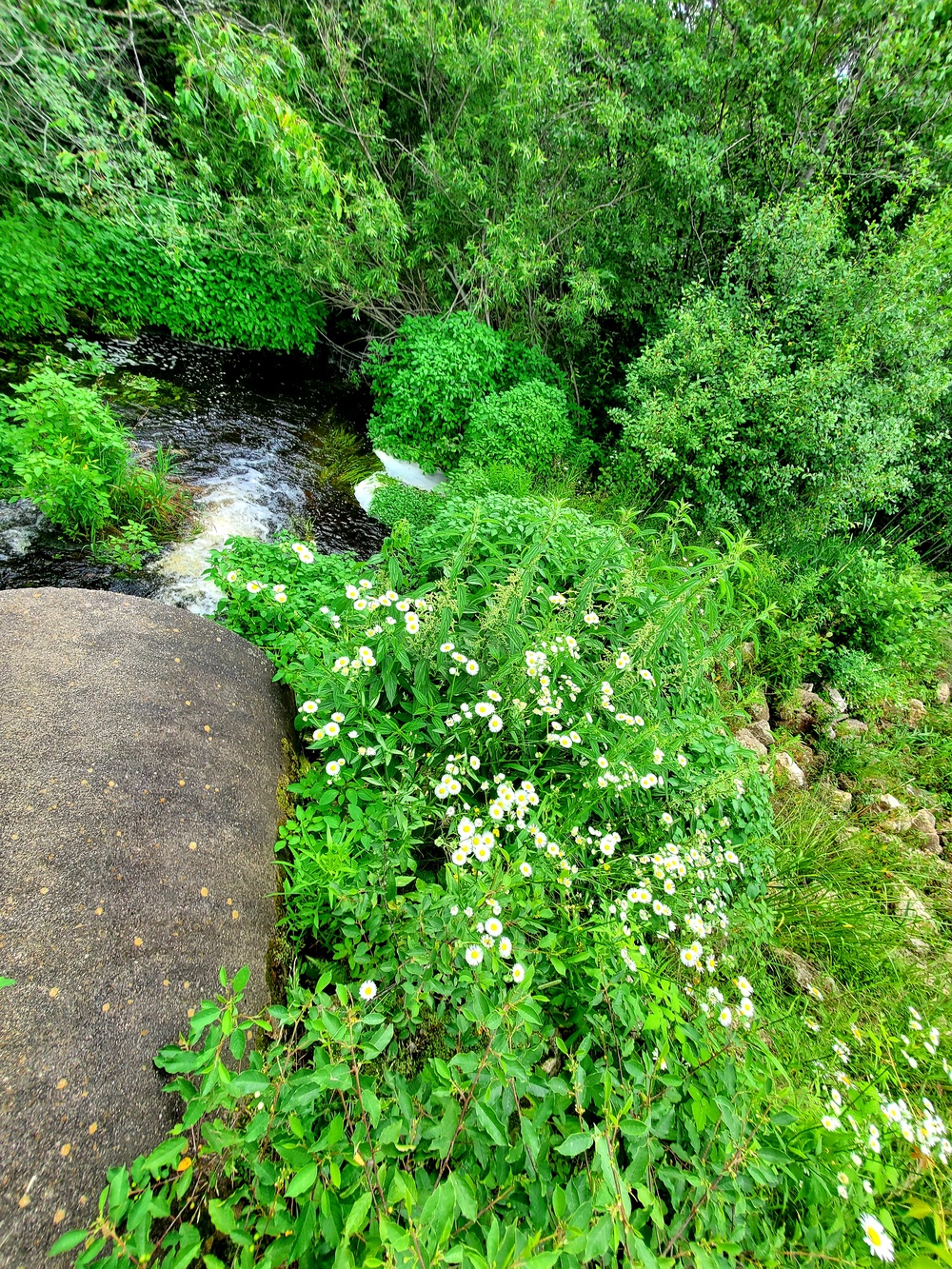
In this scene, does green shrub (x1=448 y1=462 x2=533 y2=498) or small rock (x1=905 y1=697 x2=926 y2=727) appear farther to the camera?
small rock (x1=905 y1=697 x2=926 y2=727)

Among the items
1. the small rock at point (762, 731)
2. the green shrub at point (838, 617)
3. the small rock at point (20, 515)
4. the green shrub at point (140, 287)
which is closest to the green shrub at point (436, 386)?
the green shrub at point (140, 287)

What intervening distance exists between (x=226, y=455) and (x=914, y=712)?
6.83 metres

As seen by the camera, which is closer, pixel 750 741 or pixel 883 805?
pixel 750 741

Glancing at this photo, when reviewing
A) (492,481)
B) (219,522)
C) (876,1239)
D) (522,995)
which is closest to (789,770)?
(876,1239)

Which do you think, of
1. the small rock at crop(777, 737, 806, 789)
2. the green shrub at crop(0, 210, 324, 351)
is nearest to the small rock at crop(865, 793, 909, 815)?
the small rock at crop(777, 737, 806, 789)

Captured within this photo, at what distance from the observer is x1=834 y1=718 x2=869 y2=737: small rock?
13.3 feet

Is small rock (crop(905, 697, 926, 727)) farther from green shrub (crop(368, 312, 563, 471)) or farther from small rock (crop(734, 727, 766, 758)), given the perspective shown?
green shrub (crop(368, 312, 563, 471))

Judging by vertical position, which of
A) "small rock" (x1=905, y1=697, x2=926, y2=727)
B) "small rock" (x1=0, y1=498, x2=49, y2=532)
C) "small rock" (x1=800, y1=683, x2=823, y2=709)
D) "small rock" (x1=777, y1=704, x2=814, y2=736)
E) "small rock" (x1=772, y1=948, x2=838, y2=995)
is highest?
"small rock" (x1=905, y1=697, x2=926, y2=727)

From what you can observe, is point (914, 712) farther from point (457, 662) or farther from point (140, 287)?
point (140, 287)

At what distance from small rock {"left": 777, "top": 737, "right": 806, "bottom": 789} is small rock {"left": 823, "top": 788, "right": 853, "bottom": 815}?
15 centimetres

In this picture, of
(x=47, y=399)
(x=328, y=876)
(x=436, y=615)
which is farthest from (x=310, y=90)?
(x=328, y=876)

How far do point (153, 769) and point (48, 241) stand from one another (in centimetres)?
714

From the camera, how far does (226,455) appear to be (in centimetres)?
529

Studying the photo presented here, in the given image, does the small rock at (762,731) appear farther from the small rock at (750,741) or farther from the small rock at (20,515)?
the small rock at (20,515)
